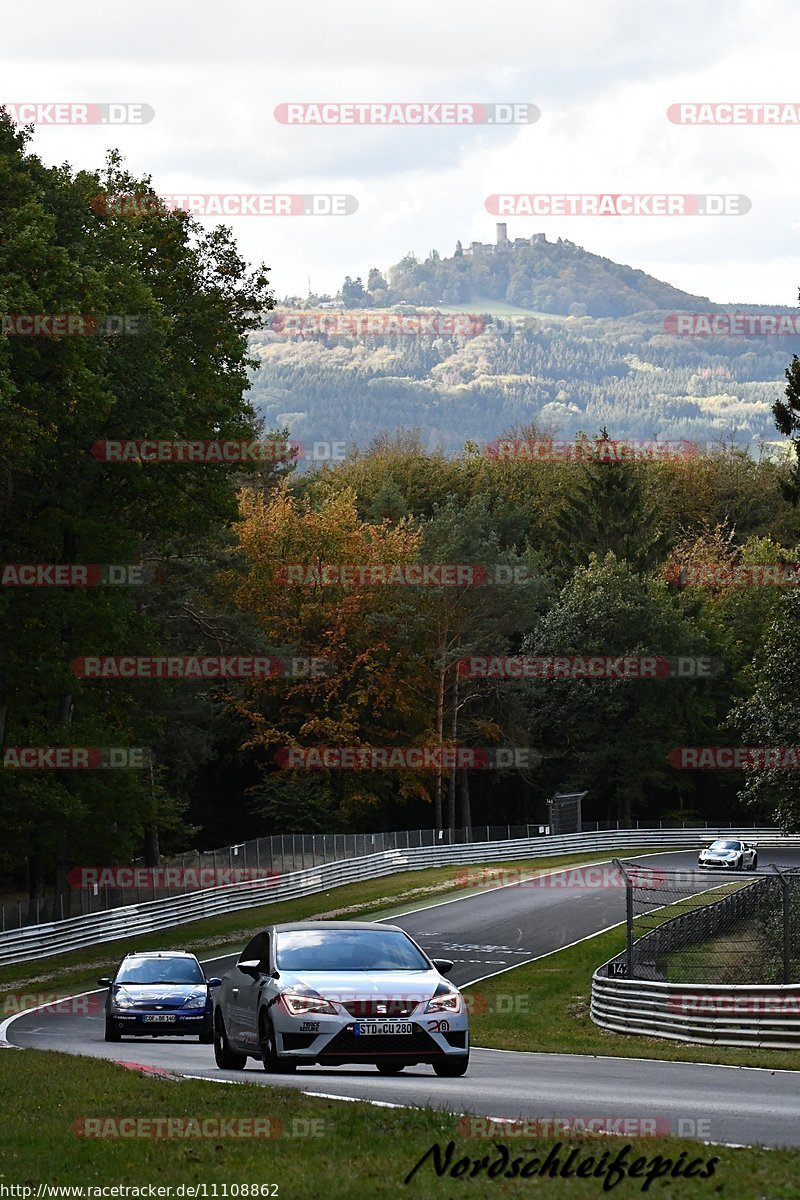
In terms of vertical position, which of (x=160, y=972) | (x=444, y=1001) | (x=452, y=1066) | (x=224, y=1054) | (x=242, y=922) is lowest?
(x=242, y=922)

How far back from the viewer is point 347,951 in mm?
15266

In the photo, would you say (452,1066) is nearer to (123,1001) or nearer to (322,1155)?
(322,1155)

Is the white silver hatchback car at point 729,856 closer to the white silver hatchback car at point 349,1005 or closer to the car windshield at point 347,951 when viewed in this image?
the car windshield at point 347,951

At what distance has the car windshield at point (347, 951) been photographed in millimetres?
15016

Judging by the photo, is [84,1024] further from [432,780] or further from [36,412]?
[432,780]

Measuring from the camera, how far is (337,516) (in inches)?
3187

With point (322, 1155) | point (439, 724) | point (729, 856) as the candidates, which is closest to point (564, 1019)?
point (322, 1155)

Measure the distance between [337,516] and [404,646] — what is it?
7574 millimetres

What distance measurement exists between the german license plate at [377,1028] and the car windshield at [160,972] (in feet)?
37.6

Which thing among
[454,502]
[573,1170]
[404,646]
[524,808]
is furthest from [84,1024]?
[524,808]

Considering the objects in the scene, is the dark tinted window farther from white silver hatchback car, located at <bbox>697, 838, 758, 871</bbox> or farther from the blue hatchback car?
white silver hatchback car, located at <bbox>697, 838, 758, 871</bbox>

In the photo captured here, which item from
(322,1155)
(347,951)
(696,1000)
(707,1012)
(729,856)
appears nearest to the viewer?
(322,1155)

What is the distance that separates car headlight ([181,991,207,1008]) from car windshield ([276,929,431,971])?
9.17 m

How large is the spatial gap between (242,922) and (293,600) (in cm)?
3110
